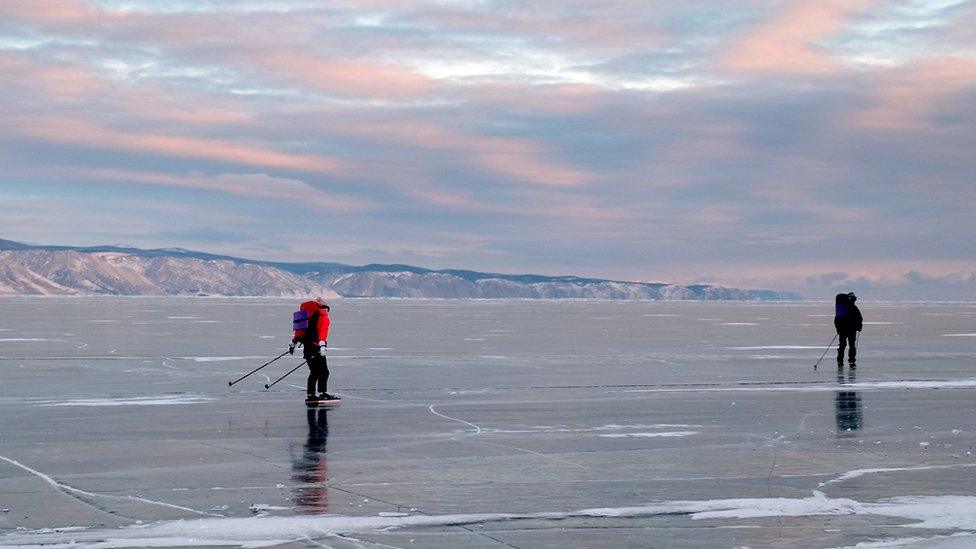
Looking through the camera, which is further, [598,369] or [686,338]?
[686,338]

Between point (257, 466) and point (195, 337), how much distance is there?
34.2 metres

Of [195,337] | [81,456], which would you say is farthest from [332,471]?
[195,337]

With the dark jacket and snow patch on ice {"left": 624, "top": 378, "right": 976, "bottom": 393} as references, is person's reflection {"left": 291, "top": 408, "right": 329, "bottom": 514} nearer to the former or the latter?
snow patch on ice {"left": 624, "top": 378, "right": 976, "bottom": 393}

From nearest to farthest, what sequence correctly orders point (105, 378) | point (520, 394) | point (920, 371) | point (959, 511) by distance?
point (959, 511) < point (520, 394) < point (105, 378) < point (920, 371)

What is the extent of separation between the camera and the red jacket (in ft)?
64.7

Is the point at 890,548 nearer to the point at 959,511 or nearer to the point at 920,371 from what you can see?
the point at 959,511

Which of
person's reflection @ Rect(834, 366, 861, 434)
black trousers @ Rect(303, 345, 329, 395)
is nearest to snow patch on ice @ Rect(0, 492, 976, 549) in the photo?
person's reflection @ Rect(834, 366, 861, 434)

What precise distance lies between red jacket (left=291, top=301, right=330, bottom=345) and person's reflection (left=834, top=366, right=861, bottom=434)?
28.7ft

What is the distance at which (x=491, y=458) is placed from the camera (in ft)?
42.1

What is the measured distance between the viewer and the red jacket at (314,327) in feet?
64.7

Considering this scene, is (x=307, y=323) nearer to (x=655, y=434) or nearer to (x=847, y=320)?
(x=655, y=434)

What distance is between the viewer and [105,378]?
24203 mm

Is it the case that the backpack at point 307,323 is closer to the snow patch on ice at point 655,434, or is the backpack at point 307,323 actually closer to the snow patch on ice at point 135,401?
the snow patch on ice at point 135,401

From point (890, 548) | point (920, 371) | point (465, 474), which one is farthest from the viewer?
point (920, 371)
